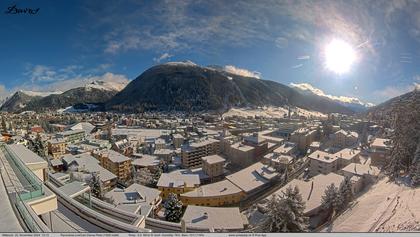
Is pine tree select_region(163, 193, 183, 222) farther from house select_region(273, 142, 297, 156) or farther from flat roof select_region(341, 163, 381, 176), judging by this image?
flat roof select_region(341, 163, 381, 176)

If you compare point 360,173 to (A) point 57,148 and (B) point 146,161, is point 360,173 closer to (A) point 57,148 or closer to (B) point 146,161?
(B) point 146,161

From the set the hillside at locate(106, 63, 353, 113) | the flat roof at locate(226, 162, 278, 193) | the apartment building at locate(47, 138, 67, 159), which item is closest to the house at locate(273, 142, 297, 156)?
the flat roof at locate(226, 162, 278, 193)

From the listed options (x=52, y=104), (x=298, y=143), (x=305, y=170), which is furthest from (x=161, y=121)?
(x=52, y=104)

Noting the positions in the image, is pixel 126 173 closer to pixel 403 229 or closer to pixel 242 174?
pixel 242 174

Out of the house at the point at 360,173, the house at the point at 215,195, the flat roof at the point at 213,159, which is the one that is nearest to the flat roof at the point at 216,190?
the house at the point at 215,195

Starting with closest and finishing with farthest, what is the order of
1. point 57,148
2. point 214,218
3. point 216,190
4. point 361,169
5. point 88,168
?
point 214,218 → point 361,169 → point 216,190 → point 88,168 → point 57,148

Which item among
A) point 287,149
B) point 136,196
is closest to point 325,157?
point 287,149

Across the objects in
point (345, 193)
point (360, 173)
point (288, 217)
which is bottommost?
point (345, 193)

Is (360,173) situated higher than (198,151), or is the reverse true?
(198,151)
